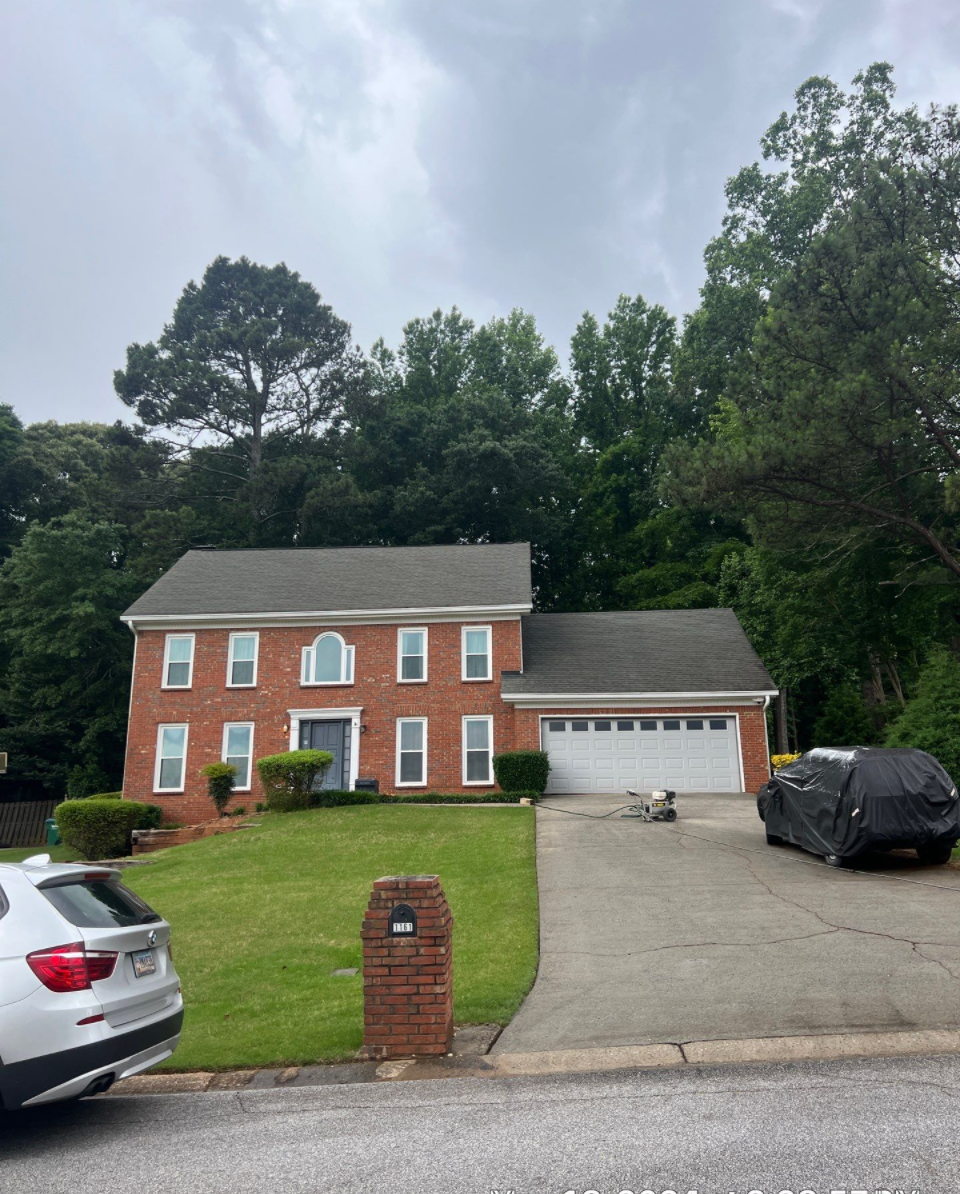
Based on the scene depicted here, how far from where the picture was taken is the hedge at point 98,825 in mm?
21734

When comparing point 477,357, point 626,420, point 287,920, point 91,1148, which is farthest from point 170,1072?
point 477,357

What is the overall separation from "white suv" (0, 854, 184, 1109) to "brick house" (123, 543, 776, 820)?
1813 cm

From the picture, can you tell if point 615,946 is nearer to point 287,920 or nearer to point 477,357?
point 287,920

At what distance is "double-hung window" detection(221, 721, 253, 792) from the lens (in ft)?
80.5

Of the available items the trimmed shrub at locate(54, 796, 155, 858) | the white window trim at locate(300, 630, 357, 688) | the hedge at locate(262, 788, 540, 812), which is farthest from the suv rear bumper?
the white window trim at locate(300, 630, 357, 688)

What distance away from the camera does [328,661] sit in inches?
995

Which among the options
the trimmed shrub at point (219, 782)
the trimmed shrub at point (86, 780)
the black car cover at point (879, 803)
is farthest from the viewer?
the trimmed shrub at point (86, 780)

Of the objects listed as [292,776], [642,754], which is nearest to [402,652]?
[292,776]

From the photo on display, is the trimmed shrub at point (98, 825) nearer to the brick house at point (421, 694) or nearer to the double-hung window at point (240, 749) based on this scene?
the brick house at point (421, 694)

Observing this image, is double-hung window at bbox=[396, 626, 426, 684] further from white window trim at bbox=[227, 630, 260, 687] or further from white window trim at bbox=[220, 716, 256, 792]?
white window trim at bbox=[220, 716, 256, 792]

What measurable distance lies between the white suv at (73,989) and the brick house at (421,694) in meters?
18.1

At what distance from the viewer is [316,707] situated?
24.8 m

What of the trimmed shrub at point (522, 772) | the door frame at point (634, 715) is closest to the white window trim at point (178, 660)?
the trimmed shrub at point (522, 772)

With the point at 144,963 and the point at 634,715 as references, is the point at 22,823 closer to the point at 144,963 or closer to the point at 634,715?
the point at 634,715
